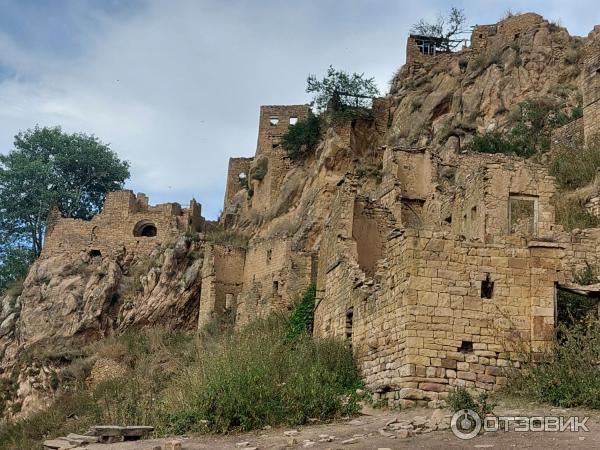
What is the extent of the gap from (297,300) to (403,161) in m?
5.20

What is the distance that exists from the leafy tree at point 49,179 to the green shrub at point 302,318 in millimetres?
27790

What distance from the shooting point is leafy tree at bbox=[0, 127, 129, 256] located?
145 ft

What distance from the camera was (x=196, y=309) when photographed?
34.0 metres

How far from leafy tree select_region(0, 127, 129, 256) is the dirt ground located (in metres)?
34.1

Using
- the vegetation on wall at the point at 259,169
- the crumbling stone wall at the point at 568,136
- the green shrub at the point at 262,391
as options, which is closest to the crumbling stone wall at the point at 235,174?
the vegetation on wall at the point at 259,169

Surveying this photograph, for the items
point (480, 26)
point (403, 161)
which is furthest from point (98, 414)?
point (480, 26)

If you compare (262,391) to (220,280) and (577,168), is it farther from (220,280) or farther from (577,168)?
(220,280)

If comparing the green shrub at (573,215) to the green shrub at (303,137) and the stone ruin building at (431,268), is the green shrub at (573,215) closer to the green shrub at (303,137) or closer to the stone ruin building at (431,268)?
the stone ruin building at (431,268)

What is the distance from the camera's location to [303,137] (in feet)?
124

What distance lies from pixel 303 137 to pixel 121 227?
9.66 m

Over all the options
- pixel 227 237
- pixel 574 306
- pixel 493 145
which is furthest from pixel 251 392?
pixel 227 237

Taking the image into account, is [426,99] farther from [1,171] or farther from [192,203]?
[1,171]

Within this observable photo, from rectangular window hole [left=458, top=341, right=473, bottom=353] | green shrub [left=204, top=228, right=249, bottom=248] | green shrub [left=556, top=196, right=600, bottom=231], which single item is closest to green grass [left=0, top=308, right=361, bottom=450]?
rectangular window hole [left=458, top=341, right=473, bottom=353]

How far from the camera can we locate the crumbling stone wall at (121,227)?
128 feet
